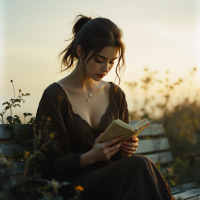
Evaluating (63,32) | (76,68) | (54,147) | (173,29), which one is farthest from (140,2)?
(54,147)

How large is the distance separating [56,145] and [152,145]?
1688 mm

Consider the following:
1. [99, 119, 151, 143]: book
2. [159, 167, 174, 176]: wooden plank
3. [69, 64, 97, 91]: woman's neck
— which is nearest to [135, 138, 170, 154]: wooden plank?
[159, 167, 174, 176]: wooden plank

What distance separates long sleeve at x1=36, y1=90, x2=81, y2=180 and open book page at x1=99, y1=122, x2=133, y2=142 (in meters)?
0.28

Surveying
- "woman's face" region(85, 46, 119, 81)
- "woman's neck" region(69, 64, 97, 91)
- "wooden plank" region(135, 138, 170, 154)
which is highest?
"woman's face" region(85, 46, 119, 81)

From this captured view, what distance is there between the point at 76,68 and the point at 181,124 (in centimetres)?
287

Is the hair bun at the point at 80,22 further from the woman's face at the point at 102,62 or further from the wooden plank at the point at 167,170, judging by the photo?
the wooden plank at the point at 167,170

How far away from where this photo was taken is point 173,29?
400 centimetres

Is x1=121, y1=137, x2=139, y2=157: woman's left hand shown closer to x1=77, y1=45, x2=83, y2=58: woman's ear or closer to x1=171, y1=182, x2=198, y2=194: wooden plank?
x1=77, y1=45, x2=83, y2=58: woman's ear

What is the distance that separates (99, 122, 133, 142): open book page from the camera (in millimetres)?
1595

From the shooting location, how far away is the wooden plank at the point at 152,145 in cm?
304

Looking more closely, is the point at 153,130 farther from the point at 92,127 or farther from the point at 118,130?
the point at 118,130

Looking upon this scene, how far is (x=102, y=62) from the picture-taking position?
1992 mm

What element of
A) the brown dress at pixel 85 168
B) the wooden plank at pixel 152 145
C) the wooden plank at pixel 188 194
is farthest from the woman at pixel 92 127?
the wooden plank at pixel 188 194

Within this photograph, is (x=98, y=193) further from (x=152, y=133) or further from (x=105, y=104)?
(x=152, y=133)
